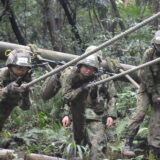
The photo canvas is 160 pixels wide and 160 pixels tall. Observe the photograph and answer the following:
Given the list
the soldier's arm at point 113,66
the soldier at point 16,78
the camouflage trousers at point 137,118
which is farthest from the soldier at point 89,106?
the soldier's arm at point 113,66

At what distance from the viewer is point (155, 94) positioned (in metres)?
7.89

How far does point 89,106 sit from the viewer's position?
7922 mm

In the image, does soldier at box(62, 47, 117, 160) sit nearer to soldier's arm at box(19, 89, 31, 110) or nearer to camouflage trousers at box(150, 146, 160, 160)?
soldier's arm at box(19, 89, 31, 110)

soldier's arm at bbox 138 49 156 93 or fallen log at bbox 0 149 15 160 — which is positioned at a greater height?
soldier's arm at bbox 138 49 156 93

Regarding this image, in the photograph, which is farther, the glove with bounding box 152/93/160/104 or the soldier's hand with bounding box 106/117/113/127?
the glove with bounding box 152/93/160/104

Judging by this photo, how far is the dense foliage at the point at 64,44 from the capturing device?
884 cm

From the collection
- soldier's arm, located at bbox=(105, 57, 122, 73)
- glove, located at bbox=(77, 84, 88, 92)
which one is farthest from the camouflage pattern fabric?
soldier's arm, located at bbox=(105, 57, 122, 73)

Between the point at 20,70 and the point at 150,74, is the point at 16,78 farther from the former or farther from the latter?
the point at 150,74

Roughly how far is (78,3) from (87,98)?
8146 millimetres

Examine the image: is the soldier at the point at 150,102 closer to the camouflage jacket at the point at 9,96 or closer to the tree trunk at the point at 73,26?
the camouflage jacket at the point at 9,96

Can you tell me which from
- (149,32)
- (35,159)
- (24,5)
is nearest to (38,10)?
(24,5)

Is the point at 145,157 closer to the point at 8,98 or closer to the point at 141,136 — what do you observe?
the point at 141,136

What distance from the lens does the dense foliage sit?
884 centimetres

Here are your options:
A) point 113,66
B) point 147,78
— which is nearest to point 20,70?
point 147,78
